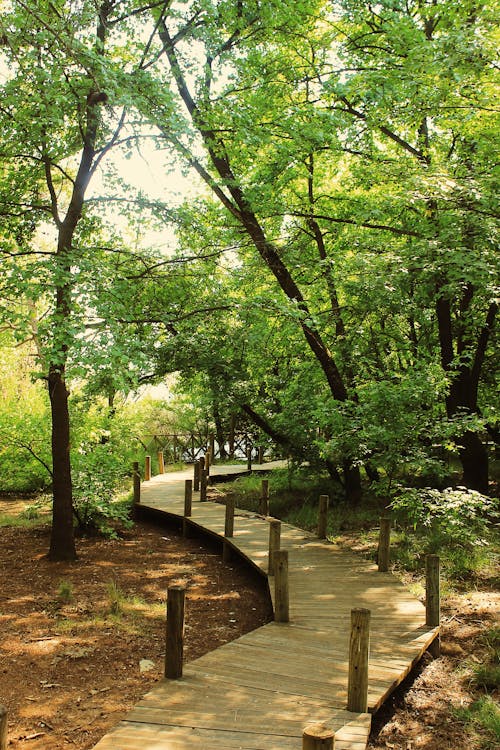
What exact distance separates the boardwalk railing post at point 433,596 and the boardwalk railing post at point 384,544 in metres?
2.00

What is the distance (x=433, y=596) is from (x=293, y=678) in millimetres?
2185

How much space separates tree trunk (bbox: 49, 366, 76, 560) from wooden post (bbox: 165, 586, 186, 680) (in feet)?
20.5

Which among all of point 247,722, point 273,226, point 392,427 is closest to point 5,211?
point 273,226

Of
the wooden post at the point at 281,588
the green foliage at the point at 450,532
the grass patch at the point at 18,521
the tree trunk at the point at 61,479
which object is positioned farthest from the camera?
the grass patch at the point at 18,521

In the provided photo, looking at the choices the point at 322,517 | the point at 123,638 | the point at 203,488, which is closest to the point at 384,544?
the point at 322,517

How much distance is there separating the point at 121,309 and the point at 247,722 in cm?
578

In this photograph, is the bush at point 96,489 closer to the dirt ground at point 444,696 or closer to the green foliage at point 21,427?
the green foliage at point 21,427

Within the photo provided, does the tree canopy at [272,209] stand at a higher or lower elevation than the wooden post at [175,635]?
higher

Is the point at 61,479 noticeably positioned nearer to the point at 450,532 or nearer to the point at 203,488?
the point at 203,488

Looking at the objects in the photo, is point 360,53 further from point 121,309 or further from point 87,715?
point 87,715

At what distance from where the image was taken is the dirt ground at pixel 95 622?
226 inches

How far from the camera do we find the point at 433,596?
6680 mm

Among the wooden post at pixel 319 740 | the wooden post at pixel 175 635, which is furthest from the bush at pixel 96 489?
the wooden post at pixel 319 740

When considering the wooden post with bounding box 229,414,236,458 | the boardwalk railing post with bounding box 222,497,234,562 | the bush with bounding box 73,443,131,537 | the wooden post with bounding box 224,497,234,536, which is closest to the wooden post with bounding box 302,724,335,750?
the boardwalk railing post with bounding box 222,497,234,562
